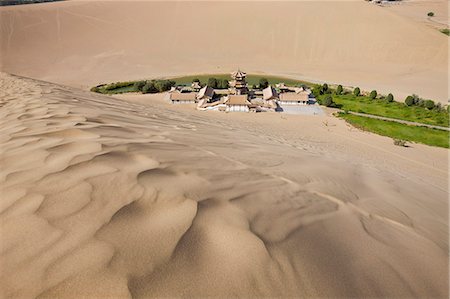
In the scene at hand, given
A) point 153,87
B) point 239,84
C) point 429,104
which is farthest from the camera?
point 153,87

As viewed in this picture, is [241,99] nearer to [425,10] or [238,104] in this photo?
[238,104]

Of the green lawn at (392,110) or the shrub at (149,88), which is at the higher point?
the shrub at (149,88)

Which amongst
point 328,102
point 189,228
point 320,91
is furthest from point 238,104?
point 189,228

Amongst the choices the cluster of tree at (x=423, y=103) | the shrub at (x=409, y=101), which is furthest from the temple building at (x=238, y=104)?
the cluster of tree at (x=423, y=103)

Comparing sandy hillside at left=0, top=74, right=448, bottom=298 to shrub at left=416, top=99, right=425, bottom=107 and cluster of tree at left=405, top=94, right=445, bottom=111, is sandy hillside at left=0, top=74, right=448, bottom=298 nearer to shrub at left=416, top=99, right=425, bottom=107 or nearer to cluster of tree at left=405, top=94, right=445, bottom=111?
cluster of tree at left=405, top=94, right=445, bottom=111

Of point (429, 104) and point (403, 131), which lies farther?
point (429, 104)

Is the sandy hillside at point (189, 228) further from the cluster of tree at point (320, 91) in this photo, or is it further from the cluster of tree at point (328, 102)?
the cluster of tree at point (320, 91)

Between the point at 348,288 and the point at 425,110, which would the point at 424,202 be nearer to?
the point at 348,288
